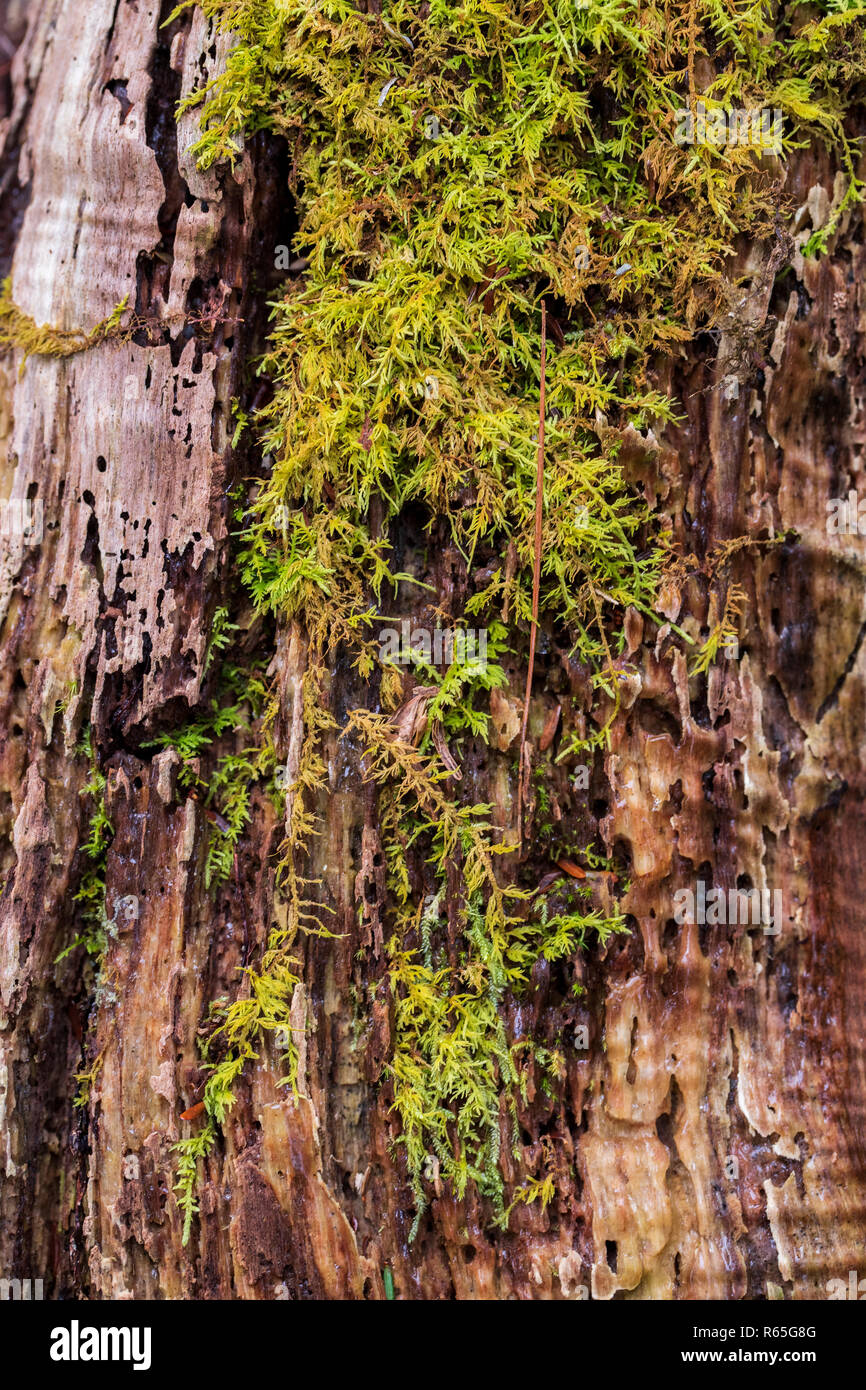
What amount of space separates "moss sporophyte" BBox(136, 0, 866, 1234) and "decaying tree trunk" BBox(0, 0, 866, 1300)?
10 centimetres

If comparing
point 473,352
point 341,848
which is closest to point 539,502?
point 473,352

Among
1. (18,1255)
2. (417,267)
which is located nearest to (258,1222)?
(18,1255)

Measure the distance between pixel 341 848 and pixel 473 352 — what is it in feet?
5.12

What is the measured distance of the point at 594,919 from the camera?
2.46 m

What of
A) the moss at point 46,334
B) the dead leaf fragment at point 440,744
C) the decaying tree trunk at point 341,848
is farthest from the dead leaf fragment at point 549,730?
the moss at point 46,334

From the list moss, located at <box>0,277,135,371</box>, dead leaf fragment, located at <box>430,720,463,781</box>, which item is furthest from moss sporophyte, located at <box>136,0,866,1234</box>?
moss, located at <box>0,277,135,371</box>

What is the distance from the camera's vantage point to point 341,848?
2432 mm

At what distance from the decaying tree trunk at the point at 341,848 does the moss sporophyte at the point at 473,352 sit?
3.8 inches

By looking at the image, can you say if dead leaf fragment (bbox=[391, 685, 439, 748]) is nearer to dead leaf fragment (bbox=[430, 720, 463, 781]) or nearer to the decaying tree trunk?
dead leaf fragment (bbox=[430, 720, 463, 781])

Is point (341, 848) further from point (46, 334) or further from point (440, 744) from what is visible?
point (46, 334)

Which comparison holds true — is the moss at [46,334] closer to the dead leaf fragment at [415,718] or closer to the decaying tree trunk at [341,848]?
the decaying tree trunk at [341,848]

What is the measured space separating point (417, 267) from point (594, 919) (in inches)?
81.1

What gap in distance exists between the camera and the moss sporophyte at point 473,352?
7.59 feet
